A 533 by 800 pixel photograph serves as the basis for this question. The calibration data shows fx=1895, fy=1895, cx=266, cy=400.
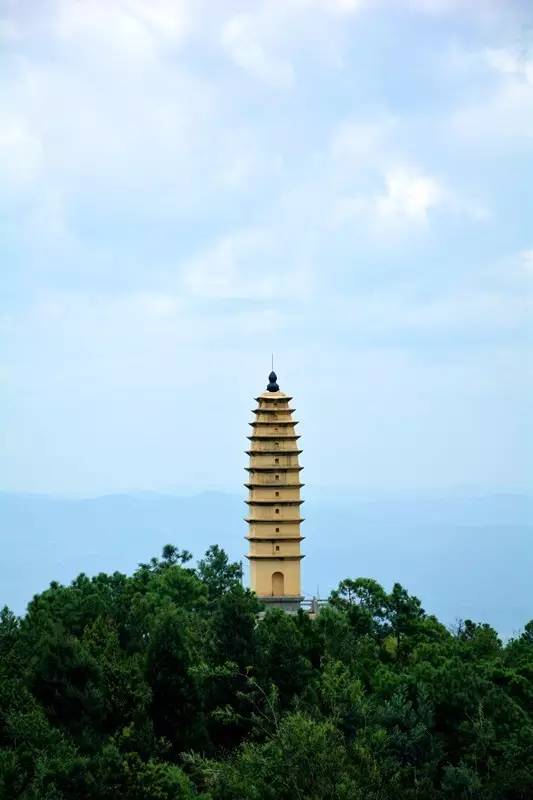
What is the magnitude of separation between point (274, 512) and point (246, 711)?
83.2 ft

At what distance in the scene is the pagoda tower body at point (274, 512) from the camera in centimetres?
7075

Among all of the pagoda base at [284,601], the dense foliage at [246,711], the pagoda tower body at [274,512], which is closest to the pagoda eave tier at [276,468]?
the pagoda tower body at [274,512]

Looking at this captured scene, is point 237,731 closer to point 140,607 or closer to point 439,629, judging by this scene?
point 140,607

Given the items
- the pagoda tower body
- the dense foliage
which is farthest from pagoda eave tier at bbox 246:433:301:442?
the dense foliage

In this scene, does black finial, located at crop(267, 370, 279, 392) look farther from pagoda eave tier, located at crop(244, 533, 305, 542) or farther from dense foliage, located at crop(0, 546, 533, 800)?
dense foliage, located at crop(0, 546, 533, 800)

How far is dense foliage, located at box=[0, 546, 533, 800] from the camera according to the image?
38219 mm

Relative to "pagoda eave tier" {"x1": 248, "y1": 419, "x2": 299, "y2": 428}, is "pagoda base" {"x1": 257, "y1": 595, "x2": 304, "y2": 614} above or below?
below

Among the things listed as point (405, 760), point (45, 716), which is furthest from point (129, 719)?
point (405, 760)

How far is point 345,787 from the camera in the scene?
35469mm

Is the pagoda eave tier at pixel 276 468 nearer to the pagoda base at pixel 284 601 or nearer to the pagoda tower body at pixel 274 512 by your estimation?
the pagoda tower body at pixel 274 512

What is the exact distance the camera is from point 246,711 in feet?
150

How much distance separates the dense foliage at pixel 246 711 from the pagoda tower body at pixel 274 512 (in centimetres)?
1531

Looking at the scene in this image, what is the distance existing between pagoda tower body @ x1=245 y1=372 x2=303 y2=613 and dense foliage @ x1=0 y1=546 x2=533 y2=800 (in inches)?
603

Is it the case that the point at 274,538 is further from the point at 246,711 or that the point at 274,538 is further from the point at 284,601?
the point at 246,711
